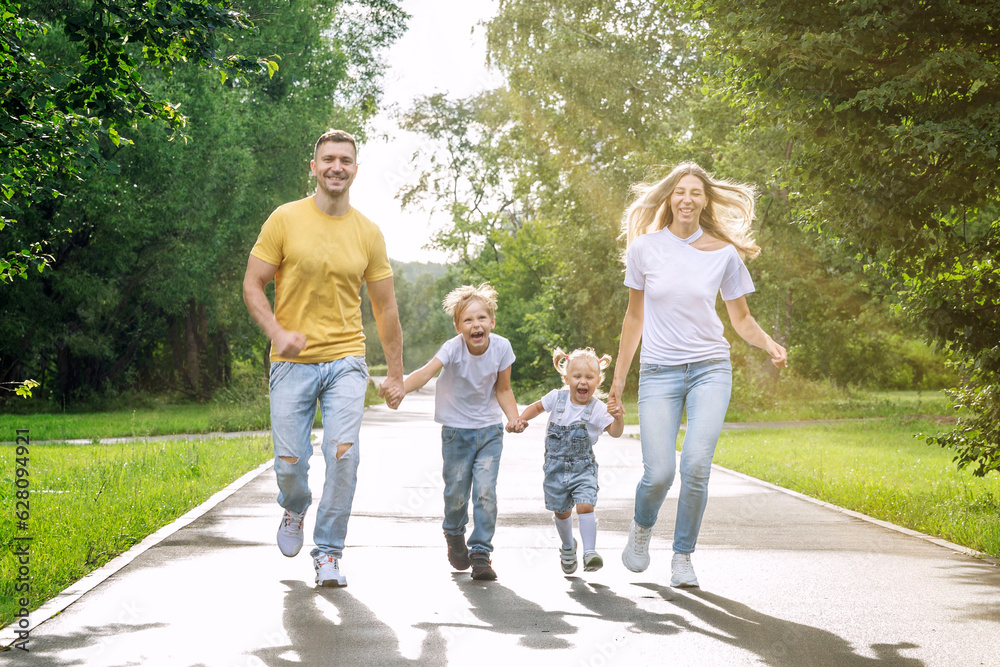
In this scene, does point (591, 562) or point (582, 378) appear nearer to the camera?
point (591, 562)

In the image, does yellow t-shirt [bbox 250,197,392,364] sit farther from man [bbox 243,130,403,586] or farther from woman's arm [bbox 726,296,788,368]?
woman's arm [bbox 726,296,788,368]

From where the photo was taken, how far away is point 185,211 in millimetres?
29859

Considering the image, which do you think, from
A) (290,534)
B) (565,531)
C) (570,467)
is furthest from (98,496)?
(570,467)

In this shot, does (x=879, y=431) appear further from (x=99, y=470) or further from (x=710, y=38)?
(x=99, y=470)

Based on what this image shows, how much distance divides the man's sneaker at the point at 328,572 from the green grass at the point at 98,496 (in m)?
1.37

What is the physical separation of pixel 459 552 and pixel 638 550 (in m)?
1.06

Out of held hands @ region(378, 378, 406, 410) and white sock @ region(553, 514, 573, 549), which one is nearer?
held hands @ region(378, 378, 406, 410)

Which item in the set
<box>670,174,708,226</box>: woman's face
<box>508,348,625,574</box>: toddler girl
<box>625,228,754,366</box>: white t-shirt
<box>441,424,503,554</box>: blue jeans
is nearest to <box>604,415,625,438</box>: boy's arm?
<box>508,348,625,574</box>: toddler girl

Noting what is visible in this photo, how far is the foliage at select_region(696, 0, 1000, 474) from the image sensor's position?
26.3ft

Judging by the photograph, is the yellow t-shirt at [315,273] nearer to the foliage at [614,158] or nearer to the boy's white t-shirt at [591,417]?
the boy's white t-shirt at [591,417]

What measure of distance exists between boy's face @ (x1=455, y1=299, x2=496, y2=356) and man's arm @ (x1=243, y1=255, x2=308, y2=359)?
3.08 ft

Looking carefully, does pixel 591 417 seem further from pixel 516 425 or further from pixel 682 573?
pixel 682 573

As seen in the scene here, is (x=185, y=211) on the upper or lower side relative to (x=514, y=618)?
upper

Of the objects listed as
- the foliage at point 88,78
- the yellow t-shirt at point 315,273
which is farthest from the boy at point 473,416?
the foliage at point 88,78
